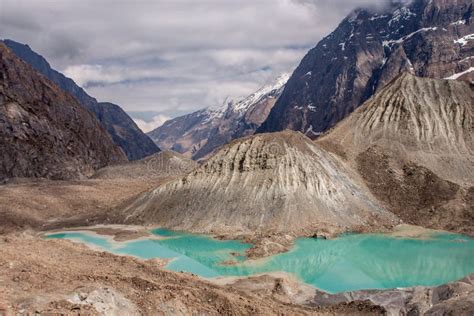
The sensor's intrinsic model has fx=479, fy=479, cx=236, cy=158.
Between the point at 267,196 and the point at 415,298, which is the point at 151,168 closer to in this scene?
the point at 267,196

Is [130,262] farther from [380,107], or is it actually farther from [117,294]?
[380,107]

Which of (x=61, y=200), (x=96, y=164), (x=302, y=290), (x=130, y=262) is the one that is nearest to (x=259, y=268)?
(x=302, y=290)

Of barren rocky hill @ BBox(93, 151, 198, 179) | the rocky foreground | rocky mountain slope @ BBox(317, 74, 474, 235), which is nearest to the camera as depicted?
the rocky foreground

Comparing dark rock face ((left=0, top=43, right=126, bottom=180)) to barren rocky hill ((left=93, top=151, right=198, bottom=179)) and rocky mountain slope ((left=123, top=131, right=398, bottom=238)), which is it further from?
rocky mountain slope ((left=123, top=131, right=398, bottom=238))

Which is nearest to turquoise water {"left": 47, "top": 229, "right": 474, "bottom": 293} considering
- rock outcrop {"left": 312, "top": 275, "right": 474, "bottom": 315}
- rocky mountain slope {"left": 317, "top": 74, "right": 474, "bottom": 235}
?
rock outcrop {"left": 312, "top": 275, "right": 474, "bottom": 315}

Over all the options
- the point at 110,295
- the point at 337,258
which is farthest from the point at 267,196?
the point at 110,295

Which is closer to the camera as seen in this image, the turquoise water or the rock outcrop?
the rock outcrop
